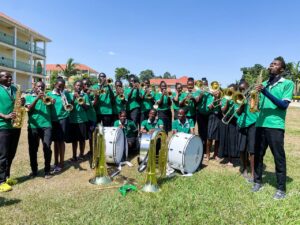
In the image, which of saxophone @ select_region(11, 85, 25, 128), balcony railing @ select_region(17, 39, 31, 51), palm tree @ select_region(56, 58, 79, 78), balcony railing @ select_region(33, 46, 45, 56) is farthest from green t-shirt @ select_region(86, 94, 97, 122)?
palm tree @ select_region(56, 58, 79, 78)

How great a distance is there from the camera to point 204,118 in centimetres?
813

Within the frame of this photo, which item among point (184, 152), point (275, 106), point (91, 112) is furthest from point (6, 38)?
point (275, 106)

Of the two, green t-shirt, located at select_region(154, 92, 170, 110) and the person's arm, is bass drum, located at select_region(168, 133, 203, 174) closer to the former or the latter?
green t-shirt, located at select_region(154, 92, 170, 110)

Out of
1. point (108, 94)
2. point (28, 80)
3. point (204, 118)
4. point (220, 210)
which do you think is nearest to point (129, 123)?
point (108, 94)

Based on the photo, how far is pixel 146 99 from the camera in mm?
9070

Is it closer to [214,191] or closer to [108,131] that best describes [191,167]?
[214,191]

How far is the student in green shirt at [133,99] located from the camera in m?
8.79

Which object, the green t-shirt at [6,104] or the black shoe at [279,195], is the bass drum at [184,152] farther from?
the green t-shirt at [6,104]

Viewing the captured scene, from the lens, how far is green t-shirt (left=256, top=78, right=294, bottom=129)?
506 centimetres

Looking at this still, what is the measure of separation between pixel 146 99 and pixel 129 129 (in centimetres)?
134

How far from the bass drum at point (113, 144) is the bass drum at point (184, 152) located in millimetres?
1303

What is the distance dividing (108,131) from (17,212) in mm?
2989

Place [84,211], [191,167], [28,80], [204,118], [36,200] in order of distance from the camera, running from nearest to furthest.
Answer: [84,211], [36,200], [191,167], [204,118], [28,80]

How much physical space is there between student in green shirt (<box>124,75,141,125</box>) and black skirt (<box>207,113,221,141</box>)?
7.57 feet
